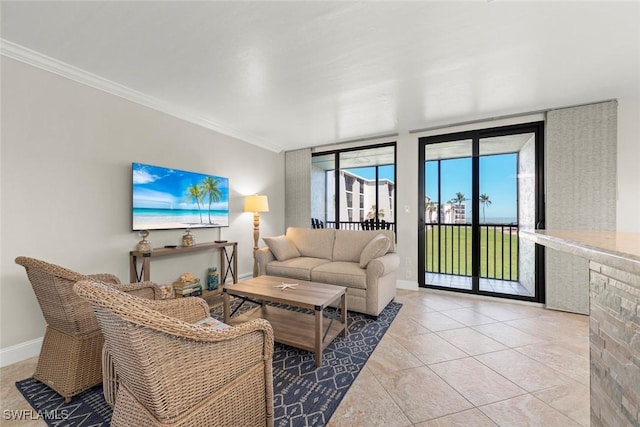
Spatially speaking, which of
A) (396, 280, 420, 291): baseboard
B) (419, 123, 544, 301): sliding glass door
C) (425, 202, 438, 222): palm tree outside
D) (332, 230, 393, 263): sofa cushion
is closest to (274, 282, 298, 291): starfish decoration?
(332, 230, 393, 263): sofa cushion

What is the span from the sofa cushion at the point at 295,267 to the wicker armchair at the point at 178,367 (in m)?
1.93

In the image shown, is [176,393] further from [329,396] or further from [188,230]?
[188,230]

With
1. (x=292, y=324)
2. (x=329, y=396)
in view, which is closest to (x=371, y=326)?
(x=292, y=324)

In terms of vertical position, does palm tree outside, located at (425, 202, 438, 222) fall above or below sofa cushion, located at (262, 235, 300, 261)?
above

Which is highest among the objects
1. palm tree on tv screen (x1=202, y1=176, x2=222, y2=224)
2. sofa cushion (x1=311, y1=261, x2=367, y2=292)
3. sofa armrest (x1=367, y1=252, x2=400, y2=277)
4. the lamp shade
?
palm tree on tv screen (x1=202, y1=176, x2=222, y2=224)

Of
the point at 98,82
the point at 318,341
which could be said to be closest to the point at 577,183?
the point at 318,341

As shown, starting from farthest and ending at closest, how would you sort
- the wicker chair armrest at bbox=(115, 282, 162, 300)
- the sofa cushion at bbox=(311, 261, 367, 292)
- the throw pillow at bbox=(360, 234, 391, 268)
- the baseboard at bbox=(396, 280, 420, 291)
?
the baseboard at bbox=(396, 280, 420, 291), the throw pillow at bbox=(360, 234, 391, 268), the sofa cushion at bbox=(311, 261, 367, 292), the wicker chair armrest at bbox=(115, 282, 162, 300)

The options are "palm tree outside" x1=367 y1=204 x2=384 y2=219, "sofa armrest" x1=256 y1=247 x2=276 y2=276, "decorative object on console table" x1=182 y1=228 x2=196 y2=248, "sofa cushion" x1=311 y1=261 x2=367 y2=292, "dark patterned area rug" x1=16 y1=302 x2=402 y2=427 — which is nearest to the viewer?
"dark patterned area rug" x1=16 y1=302 x2=402 y2=427

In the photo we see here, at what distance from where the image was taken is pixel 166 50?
6.49 ft

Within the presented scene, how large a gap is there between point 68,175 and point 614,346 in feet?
11.5

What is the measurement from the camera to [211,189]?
3504mm

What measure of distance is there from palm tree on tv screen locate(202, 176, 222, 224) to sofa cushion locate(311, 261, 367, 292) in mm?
1716

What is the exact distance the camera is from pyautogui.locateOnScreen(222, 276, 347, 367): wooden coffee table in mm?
1985

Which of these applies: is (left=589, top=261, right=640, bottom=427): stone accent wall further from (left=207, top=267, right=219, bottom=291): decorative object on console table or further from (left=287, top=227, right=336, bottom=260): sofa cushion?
(left=207, top=267, right=219, bottom=291): decorative object on console table
